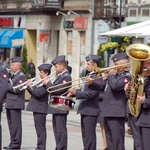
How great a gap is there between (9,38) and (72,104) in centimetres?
3024

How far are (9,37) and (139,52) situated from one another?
109ft

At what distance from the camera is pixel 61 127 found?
50.9 feet

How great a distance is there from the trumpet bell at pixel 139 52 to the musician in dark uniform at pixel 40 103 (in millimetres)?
3933

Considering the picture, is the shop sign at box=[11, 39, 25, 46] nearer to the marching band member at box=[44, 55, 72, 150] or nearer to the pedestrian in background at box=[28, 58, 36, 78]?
the pedestrian in background at box=[28, 58, 36, 78]

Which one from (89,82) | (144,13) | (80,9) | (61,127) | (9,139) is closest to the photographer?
(89,82)

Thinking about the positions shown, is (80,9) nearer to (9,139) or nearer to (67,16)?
(67,16)

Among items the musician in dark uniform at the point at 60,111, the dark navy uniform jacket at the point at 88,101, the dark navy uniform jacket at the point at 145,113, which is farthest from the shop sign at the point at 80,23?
the dark navy uniform jacket at the point at 145,113

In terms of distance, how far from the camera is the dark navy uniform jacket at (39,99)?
16.0 metres

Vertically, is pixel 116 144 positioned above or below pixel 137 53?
below

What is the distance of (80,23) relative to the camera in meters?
39.4

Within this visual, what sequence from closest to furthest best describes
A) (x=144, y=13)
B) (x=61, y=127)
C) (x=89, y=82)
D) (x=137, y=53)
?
1. (x=137, y=53)
2. (x=89, y=82)
3. (x=61, y=127)
4. (x=144, y=13)

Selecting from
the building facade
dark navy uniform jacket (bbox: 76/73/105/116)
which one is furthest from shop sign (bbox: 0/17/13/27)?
dark navy uniform jacket (bbox: 76/73/105/116)

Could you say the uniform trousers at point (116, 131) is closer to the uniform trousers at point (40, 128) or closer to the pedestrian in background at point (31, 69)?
the uniform trousers at point (40, 128)

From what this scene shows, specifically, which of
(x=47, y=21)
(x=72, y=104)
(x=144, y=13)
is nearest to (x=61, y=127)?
(x=72, y=104)
